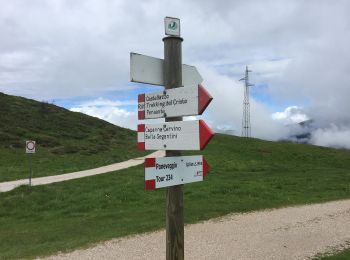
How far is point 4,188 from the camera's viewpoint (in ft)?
57.8

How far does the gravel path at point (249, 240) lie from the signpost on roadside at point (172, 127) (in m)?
3.19

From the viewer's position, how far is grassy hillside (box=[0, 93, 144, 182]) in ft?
92.0

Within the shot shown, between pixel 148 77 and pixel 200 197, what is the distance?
33.9 feet

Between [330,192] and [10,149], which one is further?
[10,149]

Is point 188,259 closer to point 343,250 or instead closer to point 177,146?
point 343,250

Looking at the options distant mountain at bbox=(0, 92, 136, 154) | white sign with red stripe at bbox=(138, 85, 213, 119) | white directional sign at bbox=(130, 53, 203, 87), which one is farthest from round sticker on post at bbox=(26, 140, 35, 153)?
distant mountain at bbox=(0, 92, 136, 154)

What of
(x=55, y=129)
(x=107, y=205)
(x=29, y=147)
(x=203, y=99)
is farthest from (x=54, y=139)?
(x=203, y=99)

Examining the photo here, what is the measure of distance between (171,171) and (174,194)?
279 millimetres

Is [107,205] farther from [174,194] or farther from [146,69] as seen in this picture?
[146,69]

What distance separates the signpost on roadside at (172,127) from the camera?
492cm

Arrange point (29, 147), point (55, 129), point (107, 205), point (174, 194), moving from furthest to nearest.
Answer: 1. point (55, 129)
2. point (29, 147)
3. point (107, 205)
4. point (174, 194)

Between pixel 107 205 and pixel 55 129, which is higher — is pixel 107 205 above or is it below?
below

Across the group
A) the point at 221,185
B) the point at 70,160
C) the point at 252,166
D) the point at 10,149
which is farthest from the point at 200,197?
the point at 10,149

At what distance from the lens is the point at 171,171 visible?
5.05 m
